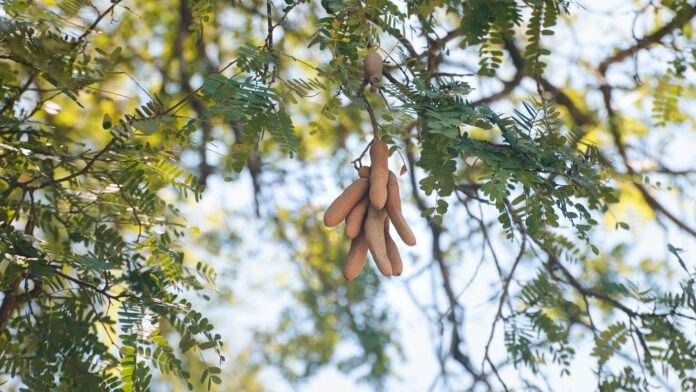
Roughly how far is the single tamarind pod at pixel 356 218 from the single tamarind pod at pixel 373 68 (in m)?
0.21

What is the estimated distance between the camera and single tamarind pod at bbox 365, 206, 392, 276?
1107mm

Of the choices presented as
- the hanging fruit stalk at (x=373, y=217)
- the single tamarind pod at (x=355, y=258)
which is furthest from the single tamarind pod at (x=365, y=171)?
the single tamarind pod at (x=355, y=258)

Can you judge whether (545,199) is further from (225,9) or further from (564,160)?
(225,9)

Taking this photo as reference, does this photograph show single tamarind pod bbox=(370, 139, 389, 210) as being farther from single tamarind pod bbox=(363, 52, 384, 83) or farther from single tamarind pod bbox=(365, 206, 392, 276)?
single tamarind pod bbox=(363, 52, 384, 83)

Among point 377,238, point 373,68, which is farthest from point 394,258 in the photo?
point 373,68

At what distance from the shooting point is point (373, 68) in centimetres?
128

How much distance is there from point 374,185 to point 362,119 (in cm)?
228

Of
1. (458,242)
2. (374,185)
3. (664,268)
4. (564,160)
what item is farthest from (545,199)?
(664,268)

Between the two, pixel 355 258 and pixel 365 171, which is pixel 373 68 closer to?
pixel 365 171

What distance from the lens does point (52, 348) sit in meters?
1.42

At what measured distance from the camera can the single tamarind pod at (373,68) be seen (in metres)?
1.28

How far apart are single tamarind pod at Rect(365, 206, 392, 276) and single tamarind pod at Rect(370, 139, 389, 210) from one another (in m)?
0.02

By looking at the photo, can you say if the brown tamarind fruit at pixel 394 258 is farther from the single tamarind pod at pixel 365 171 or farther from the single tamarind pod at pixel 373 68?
the single tamarind pod at pixel 373 68

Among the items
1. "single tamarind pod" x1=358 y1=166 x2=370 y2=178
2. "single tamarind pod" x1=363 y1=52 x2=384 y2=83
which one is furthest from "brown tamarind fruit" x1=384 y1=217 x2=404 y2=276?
"single tamarind pod" x1=363 y1=52 x2=384 y2=83
